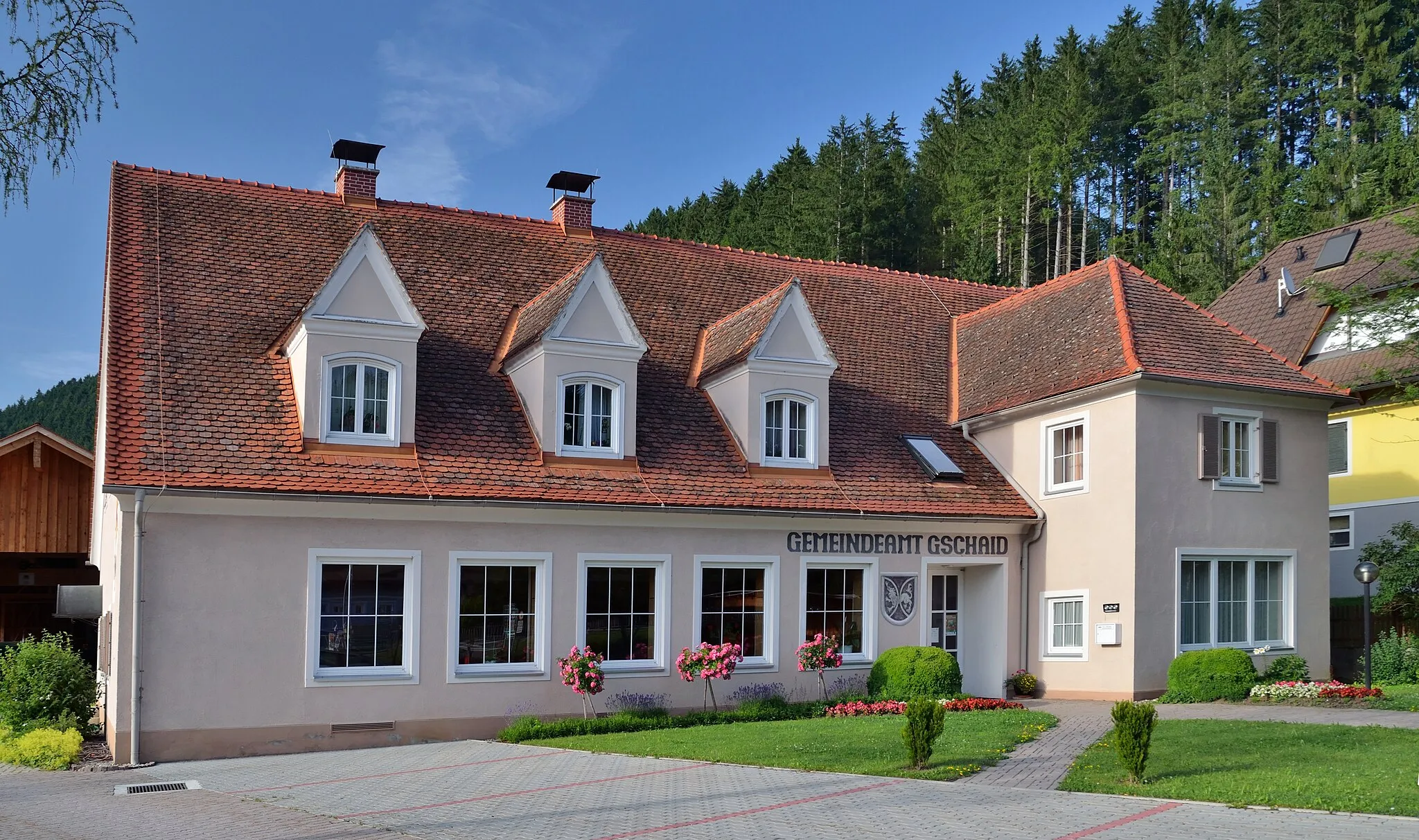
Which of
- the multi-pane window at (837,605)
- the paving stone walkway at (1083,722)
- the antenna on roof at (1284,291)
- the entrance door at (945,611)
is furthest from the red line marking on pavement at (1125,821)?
the antenna on roof at (1284,291)

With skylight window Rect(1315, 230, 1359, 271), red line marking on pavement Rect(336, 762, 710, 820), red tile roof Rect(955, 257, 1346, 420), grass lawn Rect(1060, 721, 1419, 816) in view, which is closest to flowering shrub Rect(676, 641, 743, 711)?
red line marking on pavement Rect(336, 762, 710, 820)

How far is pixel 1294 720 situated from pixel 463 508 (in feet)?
39.2

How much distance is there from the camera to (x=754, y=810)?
11.6m

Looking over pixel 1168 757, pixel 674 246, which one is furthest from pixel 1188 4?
pixel 1168 757

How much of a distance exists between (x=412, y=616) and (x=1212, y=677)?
40.6 ft

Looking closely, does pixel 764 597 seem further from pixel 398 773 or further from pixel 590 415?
pixel 398 773

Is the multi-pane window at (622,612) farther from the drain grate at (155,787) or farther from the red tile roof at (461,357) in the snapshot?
the drain grate at (155,787)

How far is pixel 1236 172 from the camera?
1783 inches

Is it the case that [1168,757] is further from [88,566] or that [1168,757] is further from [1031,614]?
[88,566]

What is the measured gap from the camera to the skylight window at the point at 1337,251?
33219 millimetres

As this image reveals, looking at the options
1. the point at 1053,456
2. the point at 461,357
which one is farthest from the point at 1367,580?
the point at 461,357

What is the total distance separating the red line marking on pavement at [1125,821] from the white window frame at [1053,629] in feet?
35.3

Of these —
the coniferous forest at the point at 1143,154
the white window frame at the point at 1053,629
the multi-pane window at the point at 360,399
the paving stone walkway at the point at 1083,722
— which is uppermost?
the coniferous forest at the point at 1143,154

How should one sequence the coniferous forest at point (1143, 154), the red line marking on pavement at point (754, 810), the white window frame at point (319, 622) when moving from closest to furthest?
the red line marking on pavement at point (754, 810)
the white window frame at point (319, 622)
the coniferous forest at point (1143, 154)
